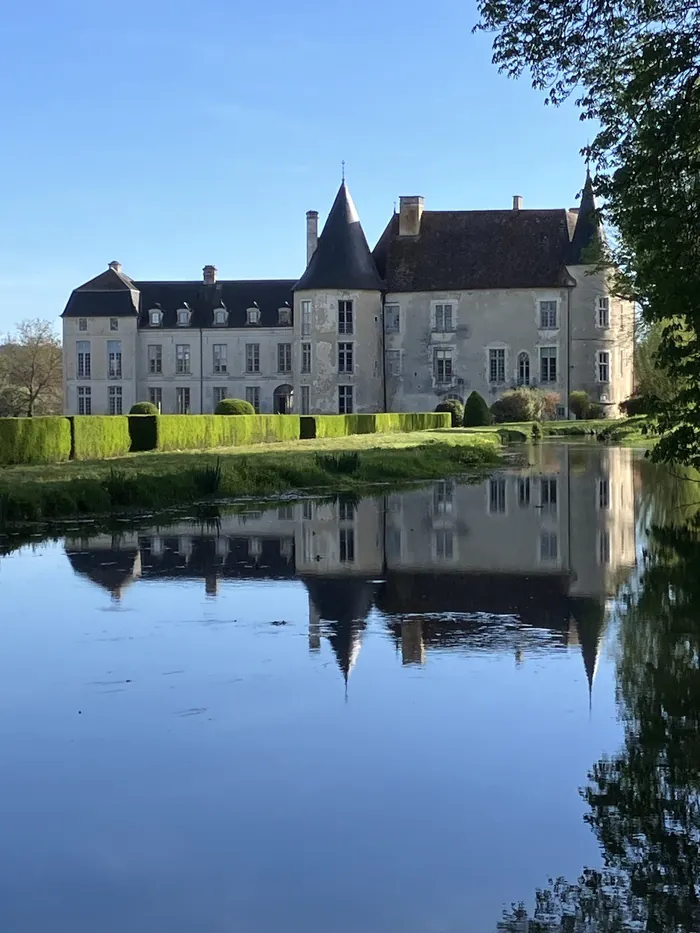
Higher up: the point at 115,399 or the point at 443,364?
the point at 443,364

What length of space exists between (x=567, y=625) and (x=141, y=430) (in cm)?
2021

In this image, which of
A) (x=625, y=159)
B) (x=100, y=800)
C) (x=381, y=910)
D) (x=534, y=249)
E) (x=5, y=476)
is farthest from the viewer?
(x=534, y=249)

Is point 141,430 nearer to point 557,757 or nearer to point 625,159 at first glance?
point 625,159

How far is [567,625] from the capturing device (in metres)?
7.75

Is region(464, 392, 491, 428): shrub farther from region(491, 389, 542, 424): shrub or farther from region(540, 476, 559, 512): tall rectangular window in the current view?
region(540, 476, 559, 512): tall rectangular window

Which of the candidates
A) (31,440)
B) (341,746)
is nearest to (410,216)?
(31,440)

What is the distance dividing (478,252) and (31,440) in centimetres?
3897

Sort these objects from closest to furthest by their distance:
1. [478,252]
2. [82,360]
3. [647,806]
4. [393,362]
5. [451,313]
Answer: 1. [647,806]
2. [451,313]
3. [478,252]
4. [393,362]
5. [82,360]

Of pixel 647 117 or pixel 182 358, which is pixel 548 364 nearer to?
pixel 182 358

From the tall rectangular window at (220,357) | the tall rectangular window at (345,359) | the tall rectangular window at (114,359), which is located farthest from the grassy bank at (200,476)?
the tall rectangular window at (114,359)

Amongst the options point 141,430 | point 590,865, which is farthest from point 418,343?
point 590,865

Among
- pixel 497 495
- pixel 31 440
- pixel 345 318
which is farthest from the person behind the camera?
pixel 345 318

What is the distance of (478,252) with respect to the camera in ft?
191

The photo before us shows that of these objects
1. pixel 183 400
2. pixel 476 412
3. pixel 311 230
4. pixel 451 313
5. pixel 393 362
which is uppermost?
pixel 311 230
